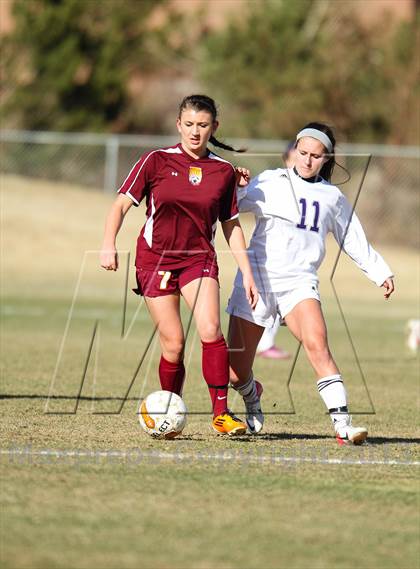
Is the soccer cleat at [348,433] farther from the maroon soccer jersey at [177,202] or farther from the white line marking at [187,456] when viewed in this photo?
the maroon soccer jersey at [177,202]

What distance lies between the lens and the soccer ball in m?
7.39

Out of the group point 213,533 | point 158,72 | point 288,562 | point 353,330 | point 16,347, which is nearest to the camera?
point 288,562

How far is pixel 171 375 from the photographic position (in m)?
7.73

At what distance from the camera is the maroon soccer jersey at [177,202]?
746cm

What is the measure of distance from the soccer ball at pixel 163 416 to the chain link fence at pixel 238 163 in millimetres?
20991

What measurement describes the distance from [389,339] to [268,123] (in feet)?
57.6

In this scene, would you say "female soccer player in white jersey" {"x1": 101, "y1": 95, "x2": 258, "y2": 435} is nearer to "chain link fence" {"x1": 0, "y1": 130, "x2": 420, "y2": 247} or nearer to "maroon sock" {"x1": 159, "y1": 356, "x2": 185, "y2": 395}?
"maroon sock" {"x1": 159, "y1": 356, "x2": 185, "y2": 395}

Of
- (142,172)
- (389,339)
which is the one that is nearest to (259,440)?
(142,172)

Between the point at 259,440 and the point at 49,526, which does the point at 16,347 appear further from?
the point at 49,526

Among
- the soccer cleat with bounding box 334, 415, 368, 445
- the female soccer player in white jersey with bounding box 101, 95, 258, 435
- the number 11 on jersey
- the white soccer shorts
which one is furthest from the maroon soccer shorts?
the soccer cleat with bounding box 334, 415, 368, 445

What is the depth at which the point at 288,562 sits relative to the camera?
15.4 feet

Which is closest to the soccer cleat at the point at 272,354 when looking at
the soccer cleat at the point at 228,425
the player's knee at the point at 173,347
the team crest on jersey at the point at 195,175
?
the player's knee at the point at 173,347

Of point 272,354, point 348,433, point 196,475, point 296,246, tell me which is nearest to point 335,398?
A: point 348,433

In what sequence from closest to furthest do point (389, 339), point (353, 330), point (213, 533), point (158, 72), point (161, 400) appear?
point (213, 533), point (161, 400), point (389, 339), point (353, 330), point (158, 72)
